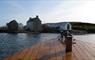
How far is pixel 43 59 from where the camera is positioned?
5363mm

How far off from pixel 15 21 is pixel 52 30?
52.7 ft

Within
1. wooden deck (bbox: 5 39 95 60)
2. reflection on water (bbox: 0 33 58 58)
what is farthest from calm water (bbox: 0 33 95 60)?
wooden deck (bbox: 5 39 95 60)

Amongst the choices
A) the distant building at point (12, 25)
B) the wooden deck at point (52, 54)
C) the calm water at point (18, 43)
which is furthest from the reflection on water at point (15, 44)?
the distant building at point (12, 25)

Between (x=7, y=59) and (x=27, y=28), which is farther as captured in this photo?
(x=27, y=28)

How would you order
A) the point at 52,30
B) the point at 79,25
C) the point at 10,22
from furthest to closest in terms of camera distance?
the point at 10,22
the point at 52,30
the point at 79,25

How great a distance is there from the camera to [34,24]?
2650 inches

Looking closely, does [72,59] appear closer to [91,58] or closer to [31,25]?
[91,58]

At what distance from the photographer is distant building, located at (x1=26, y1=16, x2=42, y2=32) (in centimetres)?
6631

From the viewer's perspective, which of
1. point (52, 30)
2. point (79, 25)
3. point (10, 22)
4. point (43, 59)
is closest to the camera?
point (43, 59)

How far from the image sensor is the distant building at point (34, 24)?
66312 mm

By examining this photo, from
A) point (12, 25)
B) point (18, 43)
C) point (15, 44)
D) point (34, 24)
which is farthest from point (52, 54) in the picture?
point (12, 25)

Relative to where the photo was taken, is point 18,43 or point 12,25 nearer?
point 18,43

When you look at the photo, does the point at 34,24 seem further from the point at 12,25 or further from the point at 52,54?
the point at 52,54

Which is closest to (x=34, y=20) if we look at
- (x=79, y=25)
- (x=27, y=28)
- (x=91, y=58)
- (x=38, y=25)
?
(x=38, y=25)
